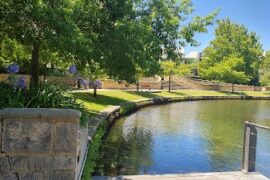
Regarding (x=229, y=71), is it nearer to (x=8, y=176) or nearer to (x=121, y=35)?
(x=121, y=35)

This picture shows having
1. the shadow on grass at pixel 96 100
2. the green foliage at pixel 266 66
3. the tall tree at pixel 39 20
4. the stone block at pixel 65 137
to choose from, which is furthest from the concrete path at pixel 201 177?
the green foliage at pixel 266 66

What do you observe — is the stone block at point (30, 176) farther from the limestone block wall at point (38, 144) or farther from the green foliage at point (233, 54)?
the green foliage at point (233, 54)

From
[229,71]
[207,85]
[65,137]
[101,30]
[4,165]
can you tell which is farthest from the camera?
[207,85]

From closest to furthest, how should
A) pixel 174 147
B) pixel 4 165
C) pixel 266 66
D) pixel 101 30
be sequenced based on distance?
pixel 4 165
pixel 174 147
pixel 101 30
pixel 266 66

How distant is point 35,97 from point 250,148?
A: 4325mm

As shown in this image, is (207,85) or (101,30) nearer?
(101,30)

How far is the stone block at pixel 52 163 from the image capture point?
5.27m

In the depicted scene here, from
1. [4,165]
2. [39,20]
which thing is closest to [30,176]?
[4,165]

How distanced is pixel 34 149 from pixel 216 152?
10.9 meters

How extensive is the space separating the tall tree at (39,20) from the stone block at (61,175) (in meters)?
6.88

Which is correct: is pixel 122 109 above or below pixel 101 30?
below

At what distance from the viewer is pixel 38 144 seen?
5246mm

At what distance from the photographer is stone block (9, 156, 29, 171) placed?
5.22 metres

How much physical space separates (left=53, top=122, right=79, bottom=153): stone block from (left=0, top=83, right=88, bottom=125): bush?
3.43 feet
